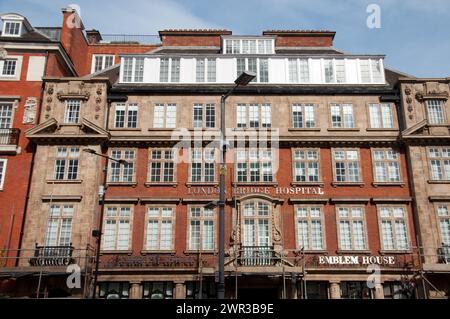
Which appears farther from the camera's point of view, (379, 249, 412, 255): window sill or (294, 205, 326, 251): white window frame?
(294, 205, 326, 251): white window frame

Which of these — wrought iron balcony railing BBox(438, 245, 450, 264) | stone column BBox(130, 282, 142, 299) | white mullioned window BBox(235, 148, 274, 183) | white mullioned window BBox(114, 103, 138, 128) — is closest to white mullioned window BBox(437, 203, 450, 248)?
wrought iron balcony railing BBox(438, 245, 450, 264)

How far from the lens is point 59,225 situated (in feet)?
86.9

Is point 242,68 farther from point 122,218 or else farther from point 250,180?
point 122,218

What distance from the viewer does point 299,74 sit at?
3138cm

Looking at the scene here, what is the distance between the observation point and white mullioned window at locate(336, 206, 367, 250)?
2655 cm

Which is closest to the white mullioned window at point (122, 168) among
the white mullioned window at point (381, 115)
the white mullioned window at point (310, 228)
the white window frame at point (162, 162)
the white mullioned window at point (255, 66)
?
the white window frame at point (162, 162)

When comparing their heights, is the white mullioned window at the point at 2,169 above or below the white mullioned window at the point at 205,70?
below

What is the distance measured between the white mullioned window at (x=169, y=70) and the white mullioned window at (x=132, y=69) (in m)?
1.35

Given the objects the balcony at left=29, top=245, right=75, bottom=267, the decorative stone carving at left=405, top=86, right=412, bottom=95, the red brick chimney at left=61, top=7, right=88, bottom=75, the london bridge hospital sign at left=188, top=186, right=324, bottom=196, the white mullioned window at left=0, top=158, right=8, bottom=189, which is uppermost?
the red brick chimney at left=61, top=7, right=88, bottom=75

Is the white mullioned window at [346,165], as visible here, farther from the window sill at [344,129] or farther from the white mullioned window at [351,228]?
the white mullioned window at [351,228]

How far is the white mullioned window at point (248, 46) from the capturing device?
33.7 m

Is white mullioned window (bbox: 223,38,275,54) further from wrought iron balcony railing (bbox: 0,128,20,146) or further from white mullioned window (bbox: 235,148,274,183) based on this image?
wrought iron balcony railing (bbox: 0,128,20,146)

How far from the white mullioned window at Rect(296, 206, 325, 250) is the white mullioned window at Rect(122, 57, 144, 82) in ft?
45.7

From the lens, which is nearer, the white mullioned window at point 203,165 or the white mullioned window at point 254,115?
the white mullioned window at point 203,165
